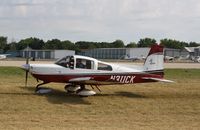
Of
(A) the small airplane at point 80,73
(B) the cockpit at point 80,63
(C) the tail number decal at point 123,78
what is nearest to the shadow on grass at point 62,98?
(A) the small airplane at point 80,73

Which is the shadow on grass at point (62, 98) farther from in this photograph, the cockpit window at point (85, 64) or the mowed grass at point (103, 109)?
the cockpit window at point (85, 64)

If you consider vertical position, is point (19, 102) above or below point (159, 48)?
below

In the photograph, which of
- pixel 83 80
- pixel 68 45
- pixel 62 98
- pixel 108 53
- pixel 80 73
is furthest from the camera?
pixel 68 45

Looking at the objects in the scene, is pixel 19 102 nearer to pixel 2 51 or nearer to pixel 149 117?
pixel 149 117

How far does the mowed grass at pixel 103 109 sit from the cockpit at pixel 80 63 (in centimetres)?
139

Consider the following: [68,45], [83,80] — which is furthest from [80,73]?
[68,45]

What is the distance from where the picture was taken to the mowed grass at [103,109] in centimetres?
1433

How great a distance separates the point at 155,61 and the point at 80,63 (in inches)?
158

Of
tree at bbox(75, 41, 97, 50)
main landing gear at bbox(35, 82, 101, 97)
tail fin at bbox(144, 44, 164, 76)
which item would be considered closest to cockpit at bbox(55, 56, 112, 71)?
main landing gear at bbox(35, 82, 101, 97)

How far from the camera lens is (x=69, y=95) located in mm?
19953

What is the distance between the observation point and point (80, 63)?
66.0 feet

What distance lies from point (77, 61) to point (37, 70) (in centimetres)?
199

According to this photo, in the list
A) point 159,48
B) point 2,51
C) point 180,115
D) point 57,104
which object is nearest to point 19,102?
point 57,104

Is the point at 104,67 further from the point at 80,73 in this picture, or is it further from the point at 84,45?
the point at 84,45
